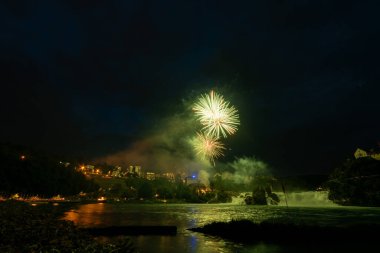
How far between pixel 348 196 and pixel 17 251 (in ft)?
531

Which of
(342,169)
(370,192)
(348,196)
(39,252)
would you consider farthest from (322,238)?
(342,169)

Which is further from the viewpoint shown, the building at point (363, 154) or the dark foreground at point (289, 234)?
the building at point (363, 154)

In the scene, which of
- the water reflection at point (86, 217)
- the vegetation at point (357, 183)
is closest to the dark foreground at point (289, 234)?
the water reflection at point (86, 217)

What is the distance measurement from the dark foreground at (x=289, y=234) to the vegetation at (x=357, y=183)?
116 m

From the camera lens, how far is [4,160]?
18750 centimetres

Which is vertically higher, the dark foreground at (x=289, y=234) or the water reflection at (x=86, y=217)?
the water reflection at (x=86, y=217)

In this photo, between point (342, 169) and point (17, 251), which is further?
point (342, 169)

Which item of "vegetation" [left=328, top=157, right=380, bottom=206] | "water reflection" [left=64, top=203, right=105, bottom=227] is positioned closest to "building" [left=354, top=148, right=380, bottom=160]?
"vegetation" [left=328, top=157, right=380, bottom=206]

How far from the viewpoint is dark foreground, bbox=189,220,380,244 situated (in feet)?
104

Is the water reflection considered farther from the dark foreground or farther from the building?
the building

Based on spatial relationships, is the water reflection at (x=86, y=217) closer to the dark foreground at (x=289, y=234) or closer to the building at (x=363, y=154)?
the dark foreground at (x=289, y=234)

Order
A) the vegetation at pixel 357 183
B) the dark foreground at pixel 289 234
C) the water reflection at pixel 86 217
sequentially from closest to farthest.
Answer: the dark foreground at pixel 289 234 → the water reflection at pixel 86 217 → the vegetation at pixel 357 183

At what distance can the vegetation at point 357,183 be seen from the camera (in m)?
140

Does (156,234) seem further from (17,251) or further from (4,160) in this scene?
(4,160)
